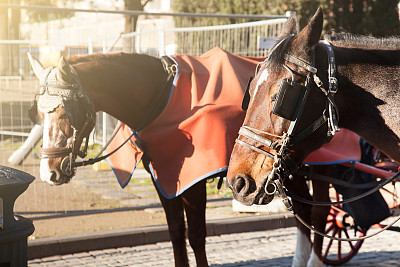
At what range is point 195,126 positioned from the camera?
4328mm

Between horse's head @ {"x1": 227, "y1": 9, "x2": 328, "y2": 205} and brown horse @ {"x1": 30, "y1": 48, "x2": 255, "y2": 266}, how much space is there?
55.5 inches

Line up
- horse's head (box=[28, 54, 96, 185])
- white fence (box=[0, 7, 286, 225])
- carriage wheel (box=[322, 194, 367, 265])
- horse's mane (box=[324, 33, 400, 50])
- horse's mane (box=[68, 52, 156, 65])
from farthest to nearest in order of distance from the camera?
white fence (box=[0, 7, 286, 225]), carriage wheel (box=[322, 194, 367, 265]), horse's mane (box=[68, 52, 156, 65]), horse's head (box=[28, 54, 96, 185]), horse's mane (box=[324, 33, 400, 50])

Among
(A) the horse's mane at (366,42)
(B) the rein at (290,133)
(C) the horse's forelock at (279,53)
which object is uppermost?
(A) the horse's mane at (366,42)

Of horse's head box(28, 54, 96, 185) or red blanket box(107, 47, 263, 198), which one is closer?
horse's head box(28, 54, 96, 185)

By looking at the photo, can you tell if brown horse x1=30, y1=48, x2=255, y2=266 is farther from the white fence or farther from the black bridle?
the white fence

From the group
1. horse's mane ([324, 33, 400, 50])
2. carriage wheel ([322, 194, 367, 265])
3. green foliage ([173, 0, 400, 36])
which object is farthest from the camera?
green foliage ([173, 0, 400, 36])

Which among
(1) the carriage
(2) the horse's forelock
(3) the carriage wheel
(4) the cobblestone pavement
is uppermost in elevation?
(2) the horse's forelock

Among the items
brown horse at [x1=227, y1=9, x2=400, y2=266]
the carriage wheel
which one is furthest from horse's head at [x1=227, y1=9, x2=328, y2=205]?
the carriage wheel

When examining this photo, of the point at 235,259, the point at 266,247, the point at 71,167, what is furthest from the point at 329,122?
the point at 266,247

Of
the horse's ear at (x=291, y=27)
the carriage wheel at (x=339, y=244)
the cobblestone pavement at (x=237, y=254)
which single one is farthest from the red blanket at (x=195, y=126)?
the carriage wheel at (x=339, y=244)

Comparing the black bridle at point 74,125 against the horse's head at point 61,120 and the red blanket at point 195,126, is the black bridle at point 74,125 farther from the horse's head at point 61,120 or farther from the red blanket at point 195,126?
the red blanket at point 195,126

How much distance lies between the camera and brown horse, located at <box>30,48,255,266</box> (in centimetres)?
409

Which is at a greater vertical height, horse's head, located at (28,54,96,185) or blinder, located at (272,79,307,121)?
blinder, located at (272,79,307,121)

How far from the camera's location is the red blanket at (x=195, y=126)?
4.25 meters
